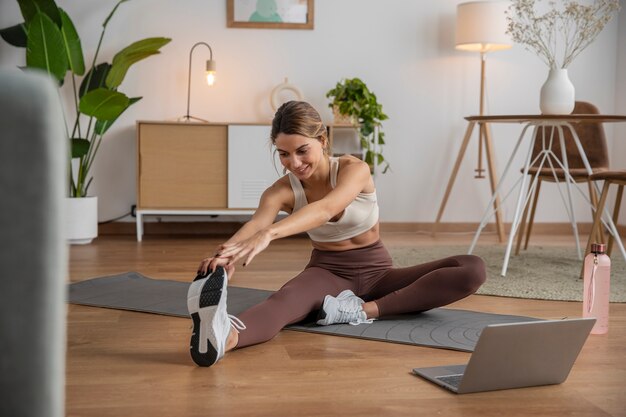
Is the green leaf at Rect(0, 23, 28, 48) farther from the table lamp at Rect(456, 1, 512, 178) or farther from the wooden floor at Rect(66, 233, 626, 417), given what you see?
the table lamp at Rect(456, 1, 512, 178)

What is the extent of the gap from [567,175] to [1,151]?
128 inches

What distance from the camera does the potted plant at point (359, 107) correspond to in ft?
16.4

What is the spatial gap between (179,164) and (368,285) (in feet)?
8.42

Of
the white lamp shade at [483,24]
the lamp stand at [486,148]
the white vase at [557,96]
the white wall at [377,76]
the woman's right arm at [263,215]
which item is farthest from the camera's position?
the white wall at [377,76]

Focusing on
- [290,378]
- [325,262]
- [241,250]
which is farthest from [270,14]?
[290,378]

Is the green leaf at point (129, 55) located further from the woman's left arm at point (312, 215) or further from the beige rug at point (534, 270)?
the woman's left arm at point (312, 215)

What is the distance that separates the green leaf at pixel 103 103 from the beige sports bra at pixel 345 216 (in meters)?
2.21

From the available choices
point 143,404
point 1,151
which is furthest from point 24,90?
point 143,404

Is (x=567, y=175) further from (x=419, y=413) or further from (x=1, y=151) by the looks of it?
(x=1, y=151)

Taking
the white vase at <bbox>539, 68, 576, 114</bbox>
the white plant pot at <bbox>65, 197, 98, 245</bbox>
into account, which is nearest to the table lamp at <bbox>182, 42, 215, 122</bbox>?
the white plant pot at <bbox>65, 197, 98, 245</bbox>

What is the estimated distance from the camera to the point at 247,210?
4930 millimetres

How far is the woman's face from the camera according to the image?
2.26 meters

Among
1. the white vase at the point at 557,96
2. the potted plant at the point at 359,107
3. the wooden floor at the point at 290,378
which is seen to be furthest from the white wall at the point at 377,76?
the wooden floor at the point at 290,378

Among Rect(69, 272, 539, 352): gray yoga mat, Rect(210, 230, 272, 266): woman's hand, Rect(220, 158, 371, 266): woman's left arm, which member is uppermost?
Rect(220, 158, 371, 266): woman's left arm
